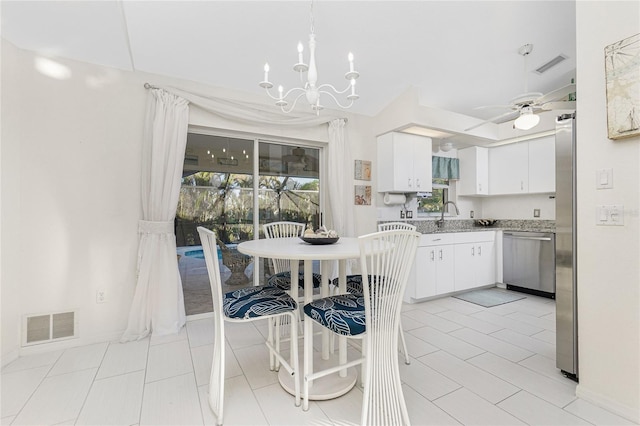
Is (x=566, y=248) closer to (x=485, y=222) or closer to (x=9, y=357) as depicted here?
(x=485, y=222)

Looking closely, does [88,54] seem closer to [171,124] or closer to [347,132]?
[171,124]

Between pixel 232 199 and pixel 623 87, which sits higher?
pixel 623 87

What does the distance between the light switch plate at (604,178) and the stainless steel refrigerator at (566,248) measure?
0.20 meters

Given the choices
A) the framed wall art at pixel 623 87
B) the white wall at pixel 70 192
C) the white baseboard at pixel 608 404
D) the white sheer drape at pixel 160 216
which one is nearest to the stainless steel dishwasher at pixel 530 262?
the white baseboard at pixel 608 404

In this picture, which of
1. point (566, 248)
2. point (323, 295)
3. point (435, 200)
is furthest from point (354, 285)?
point (435, 200)

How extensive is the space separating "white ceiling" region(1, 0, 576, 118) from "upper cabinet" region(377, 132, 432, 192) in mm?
720

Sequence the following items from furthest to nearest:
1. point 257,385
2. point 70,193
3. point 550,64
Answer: point 550,64
point 70,193
point 257,385

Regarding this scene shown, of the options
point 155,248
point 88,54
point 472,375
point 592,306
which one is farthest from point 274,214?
point 592,306

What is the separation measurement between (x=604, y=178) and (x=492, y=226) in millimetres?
3527

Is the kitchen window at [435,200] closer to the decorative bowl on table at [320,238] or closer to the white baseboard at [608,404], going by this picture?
the decorative bowl on table at [320,238]

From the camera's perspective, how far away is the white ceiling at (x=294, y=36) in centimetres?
230

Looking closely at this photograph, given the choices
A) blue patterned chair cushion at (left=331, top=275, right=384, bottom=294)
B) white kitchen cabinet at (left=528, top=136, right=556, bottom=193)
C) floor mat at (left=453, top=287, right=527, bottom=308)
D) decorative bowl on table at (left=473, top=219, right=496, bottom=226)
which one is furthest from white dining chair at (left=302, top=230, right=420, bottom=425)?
decorative bowl on table at (left=473, top=219, right=496, bottom=226)

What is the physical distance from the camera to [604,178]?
171 cm

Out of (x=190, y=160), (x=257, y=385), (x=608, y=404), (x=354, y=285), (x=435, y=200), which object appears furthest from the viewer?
(x=435, y=200)
